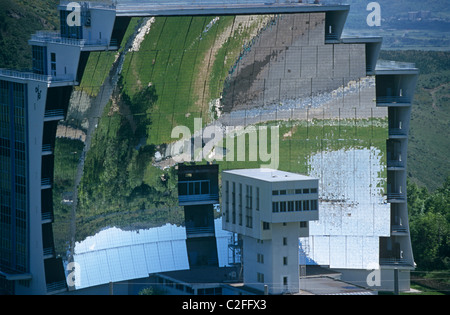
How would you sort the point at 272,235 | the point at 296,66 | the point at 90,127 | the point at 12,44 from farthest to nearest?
the point at 12,44, the point at 296,66, the point at 90,127, the point at 272,235

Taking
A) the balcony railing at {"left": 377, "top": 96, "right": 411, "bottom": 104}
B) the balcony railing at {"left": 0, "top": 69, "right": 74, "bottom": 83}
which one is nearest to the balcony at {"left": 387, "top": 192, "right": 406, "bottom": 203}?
the balcony railing at {"left": 377, "top": 96, "right": 411, "bottom": 104}

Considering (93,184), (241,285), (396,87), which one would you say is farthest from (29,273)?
(396,87)

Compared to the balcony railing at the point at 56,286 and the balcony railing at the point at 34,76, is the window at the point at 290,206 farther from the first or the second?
the balcony railing at the point at 34,76

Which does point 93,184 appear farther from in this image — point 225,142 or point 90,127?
point 225,142

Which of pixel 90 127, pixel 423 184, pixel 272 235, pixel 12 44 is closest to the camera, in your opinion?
pixel 272 235

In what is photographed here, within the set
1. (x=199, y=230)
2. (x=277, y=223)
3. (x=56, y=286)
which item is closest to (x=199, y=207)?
(x=199, y=230)

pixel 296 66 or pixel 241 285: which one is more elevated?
pixel 296 66

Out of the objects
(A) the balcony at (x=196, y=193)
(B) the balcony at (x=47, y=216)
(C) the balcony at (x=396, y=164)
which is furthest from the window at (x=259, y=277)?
(C) the balcony at (x=396, y=164)
